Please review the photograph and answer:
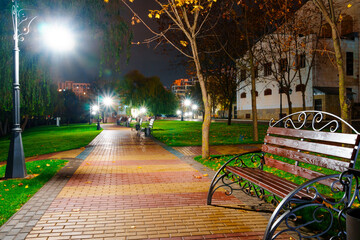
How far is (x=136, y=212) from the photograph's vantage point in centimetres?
469

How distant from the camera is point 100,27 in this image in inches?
455

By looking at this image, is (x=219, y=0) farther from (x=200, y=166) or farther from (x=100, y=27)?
(x=200, y=166)

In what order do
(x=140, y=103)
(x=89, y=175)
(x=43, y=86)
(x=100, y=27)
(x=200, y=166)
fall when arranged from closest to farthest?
(x=89, y=175), (x=200, y=166), (x=100, y=27), (x=43, y=86), (x=140, y=103)

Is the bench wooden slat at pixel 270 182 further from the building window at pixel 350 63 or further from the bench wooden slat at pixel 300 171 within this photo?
the building window at pixel 350 63

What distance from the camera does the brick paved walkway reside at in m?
3.86

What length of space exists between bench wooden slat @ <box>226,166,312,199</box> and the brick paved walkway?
0.56 m

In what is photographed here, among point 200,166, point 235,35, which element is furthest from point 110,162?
point 235,35

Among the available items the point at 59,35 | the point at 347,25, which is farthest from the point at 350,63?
the point at 59,35

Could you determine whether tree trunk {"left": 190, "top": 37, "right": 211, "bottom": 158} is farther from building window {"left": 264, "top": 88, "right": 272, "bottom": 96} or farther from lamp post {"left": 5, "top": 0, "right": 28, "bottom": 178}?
building window {"left": 264, "top": 88, "right": 272, "bottom": 96}

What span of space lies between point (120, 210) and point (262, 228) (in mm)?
2197

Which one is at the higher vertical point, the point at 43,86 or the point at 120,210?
the point at 43,86

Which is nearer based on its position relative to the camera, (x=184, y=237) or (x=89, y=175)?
(x=184, y=237)

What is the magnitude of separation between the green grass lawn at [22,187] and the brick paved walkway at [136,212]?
0.62 feet

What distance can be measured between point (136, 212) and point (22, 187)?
3.03m
